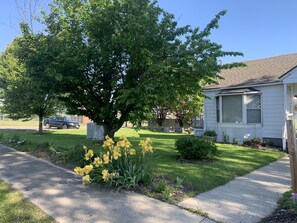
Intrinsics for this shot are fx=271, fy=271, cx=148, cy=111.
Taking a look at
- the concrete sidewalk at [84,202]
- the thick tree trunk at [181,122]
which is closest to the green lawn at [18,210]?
the concrete sidewalk at [84,202]

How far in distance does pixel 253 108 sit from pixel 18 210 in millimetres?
12318

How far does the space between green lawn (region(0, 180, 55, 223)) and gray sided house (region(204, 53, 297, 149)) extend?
1099cm

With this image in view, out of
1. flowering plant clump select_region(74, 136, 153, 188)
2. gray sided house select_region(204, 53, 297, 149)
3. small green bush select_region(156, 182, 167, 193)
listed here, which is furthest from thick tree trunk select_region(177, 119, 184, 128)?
small green bush select_region(156, 182, 167, 193)

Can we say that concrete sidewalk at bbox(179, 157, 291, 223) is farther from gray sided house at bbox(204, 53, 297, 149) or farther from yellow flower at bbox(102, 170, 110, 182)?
gray sided house at bbox(204, 53, 297, 149)

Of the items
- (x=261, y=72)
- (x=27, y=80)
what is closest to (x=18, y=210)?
(x=27, y=80)

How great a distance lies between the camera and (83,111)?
10555mm

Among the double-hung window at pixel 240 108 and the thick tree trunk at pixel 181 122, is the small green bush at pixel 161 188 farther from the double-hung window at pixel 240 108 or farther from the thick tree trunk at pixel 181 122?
the thick tree trunk at pixel 181 122

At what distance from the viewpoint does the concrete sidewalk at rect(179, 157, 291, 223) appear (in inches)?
173

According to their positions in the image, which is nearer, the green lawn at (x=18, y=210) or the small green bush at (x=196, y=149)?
the green lawn at (x=18, y=210)

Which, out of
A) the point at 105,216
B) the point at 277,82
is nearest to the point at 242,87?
the point at 277,82

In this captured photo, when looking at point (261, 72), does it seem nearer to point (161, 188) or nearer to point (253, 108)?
point (253, 108)

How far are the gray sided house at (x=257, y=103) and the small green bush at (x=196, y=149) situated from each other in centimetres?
545

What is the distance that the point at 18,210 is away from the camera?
14.3ft

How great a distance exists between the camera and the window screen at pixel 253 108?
1383 centimetres
